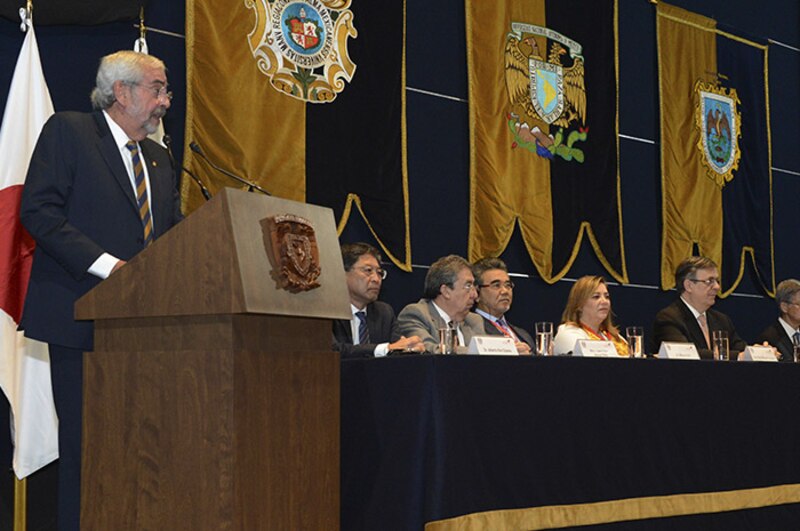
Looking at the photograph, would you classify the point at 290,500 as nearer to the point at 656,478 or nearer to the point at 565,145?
the point at 656,478

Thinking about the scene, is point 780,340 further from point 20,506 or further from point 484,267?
point 20,506

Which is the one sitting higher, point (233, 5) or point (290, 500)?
point (233, 5)

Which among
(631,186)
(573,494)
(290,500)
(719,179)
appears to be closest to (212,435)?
(290,500)

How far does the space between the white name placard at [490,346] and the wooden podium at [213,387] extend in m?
0.71

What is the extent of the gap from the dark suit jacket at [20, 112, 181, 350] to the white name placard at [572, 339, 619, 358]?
140 centimetres

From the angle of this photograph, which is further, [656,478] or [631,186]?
[631,186]

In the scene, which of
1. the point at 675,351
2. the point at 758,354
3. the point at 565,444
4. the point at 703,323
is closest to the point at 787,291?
the point at 703,323

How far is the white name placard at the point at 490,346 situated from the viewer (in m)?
2.97

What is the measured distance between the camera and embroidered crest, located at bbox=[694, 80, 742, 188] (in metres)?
7.66

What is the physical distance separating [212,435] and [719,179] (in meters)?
6.27

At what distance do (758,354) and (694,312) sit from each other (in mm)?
1429

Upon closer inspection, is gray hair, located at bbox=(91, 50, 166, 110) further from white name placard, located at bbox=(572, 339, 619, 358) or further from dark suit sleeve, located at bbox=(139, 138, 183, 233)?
white name placard, located at bbox=(572, 339, 619, 358)

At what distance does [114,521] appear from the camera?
223 cm

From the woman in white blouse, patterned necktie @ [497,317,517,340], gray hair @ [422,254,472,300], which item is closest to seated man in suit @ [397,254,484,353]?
gray hair @ [422,254,472,300]
